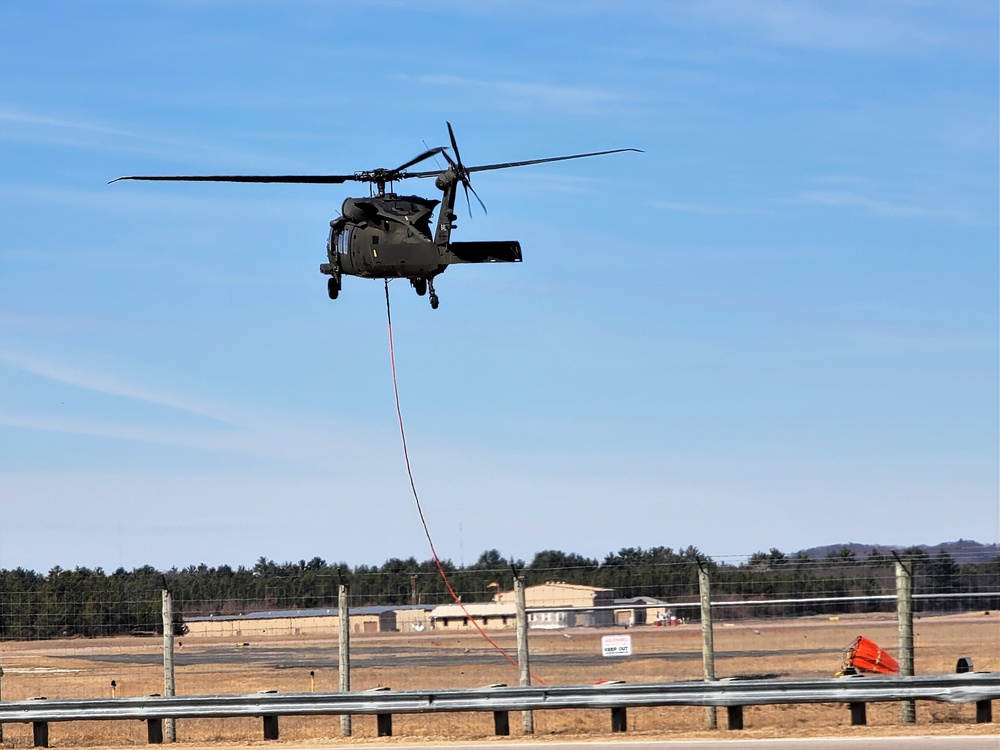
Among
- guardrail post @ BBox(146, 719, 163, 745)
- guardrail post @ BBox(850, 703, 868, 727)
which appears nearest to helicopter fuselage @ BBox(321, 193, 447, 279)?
guardrail post @ BBox(146, 719, 163, 745)

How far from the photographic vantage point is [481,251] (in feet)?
75.3

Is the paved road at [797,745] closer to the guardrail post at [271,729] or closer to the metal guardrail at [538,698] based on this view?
the metal guardrail at [538,698]

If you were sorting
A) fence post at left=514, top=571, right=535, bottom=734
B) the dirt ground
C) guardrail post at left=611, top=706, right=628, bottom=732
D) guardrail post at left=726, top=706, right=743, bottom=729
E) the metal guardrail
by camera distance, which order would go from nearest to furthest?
the metal guardrail < guardrail post at left=726, top=706, right=743, bottom=729 < guardrail post at left=611, top=706, right=628, bottom=732 < the dirt ground < fence post at left=514, top=571, right=535, bottom=734

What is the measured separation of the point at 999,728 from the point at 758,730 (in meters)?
2.77

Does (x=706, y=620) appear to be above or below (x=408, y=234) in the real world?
below

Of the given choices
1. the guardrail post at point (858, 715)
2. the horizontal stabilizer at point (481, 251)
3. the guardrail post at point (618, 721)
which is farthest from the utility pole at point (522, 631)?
the horizontal stabilizer at point (481, 251)

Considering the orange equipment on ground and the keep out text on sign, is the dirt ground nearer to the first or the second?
the keep out text on sign

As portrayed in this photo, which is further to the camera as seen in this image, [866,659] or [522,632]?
[866,659]

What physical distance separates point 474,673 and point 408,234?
19.9 m

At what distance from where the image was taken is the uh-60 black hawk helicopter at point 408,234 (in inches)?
891

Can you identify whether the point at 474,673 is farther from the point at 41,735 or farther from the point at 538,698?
the point at 538,698

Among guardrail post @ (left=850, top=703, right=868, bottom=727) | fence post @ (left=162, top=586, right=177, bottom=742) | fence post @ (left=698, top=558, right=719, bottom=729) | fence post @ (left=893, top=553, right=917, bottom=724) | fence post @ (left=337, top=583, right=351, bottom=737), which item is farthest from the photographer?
fence post @ (left=337, top=583, right=351, bottom=737)

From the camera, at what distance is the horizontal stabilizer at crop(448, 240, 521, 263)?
22.9 metres

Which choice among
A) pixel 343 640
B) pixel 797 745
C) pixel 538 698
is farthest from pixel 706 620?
pixel 343 640
